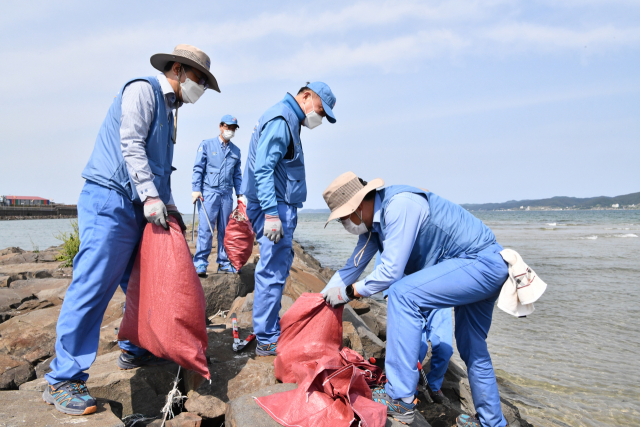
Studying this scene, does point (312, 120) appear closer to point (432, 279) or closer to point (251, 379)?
point (432, 279)

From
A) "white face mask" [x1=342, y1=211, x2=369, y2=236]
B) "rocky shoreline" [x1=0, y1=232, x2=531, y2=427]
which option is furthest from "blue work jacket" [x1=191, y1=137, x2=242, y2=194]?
A: "white face mask" [x1=342, y1=211, x2=369, y2=236]

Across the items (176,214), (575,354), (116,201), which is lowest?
(575,354)

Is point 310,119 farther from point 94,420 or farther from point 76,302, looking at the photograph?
point 94,420

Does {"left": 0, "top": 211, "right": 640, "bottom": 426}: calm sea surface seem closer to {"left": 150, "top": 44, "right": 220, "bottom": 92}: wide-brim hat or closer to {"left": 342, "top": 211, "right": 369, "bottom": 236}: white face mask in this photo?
{"left": 342, "top": 211, "right": 369, "bottom": 236}: white face mask

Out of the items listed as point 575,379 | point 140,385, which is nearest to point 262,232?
point 140,385

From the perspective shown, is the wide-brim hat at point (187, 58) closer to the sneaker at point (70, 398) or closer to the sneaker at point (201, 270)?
the sneaker at point (70, 398)

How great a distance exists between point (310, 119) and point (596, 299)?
6.82 m

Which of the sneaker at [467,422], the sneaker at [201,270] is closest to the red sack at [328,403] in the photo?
the sneaker at [467,422]

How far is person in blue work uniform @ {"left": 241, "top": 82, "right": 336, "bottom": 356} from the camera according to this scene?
2.93m

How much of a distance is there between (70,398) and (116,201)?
0.97m

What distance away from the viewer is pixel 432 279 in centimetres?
234

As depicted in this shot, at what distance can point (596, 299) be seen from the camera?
7.41 meters

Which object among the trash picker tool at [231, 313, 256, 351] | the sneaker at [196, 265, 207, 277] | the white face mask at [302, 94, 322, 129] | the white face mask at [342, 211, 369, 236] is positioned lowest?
the sneaker at [196, 265, 207, 277]

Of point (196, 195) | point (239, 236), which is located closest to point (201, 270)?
point (239, 236)
